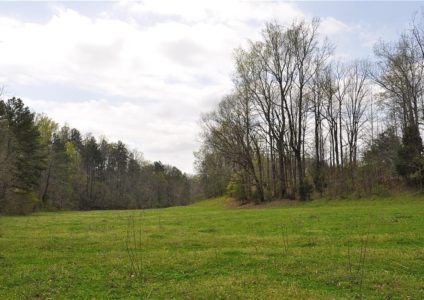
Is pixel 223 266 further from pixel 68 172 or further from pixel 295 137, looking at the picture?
pixel 68 172

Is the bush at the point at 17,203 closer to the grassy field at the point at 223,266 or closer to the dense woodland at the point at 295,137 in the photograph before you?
the dense woodland at the point at 295,137

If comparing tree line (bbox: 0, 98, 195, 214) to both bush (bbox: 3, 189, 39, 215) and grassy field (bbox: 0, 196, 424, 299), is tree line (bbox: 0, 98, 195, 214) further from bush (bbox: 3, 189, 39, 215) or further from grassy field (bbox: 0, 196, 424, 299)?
grassy field (bbox: 0, 196, 424, 299)

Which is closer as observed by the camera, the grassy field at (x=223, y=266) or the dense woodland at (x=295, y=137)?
the grassy field at (x=223, y=266)

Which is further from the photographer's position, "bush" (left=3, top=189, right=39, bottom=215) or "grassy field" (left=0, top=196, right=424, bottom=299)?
"bush" (left=3, top=189, right=39, bottom=215)

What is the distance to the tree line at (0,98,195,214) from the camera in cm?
5028

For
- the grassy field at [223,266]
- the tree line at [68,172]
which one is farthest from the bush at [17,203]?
the grassy field at [223,266]

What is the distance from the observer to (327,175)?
50.2m

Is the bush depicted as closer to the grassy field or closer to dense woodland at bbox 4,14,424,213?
dense woodland at bbox 4,14,424,213

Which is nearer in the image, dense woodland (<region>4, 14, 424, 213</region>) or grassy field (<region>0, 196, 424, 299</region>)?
grassy field (<region>0, 196, 424, 299</region>)

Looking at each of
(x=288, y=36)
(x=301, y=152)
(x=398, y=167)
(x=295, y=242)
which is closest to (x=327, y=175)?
(x=301, y=152)

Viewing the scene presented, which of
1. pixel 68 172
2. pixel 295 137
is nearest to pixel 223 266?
pixel 295 137

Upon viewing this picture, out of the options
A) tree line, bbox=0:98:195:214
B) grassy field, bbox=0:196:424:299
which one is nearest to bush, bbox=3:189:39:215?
tree line, bbox=0:98:195:214

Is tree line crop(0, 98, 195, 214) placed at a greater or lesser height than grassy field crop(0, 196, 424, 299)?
greater

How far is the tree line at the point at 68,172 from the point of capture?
50.3 meters
